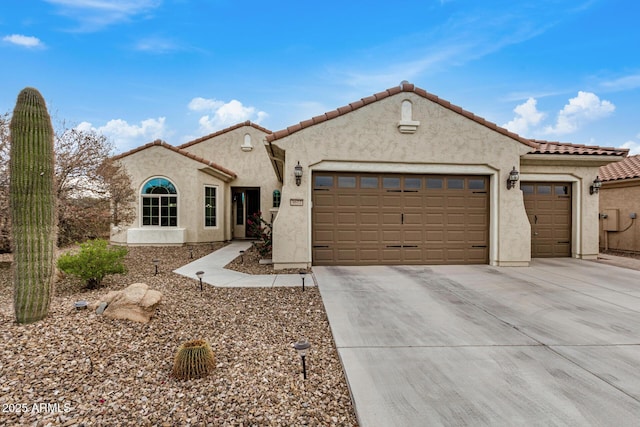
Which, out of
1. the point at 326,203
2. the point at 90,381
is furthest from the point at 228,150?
the point at 90,381

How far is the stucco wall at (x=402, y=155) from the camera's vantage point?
8.09m

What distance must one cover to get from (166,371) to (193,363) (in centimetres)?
38

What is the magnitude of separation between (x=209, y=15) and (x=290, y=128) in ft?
17.6

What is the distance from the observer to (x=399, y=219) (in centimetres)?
866

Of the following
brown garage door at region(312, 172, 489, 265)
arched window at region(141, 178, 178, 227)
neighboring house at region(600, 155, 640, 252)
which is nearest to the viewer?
brown garage door at region(312, 172, 489, 265)

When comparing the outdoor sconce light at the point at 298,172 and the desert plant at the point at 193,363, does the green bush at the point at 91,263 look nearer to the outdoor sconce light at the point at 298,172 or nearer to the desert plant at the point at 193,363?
the desert plant at the point at 193,363

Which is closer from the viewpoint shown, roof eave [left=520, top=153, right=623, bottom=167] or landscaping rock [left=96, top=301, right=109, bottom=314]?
landscaping rock [left=96, top=301, right=109, bottom=314]

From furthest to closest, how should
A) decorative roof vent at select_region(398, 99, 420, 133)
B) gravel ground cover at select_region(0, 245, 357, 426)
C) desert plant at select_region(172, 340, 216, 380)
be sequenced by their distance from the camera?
decorative roof vent at select_region(398, 99, 420, 133)
desert plant at select_region(172, 340, 216, 380)
gravel ground cover at select_region(0, 245, 357, 426)

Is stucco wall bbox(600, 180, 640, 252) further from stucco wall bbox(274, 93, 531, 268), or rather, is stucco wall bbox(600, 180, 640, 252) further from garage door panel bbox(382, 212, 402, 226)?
garage door panel bbox(382, 212, 402, 226)

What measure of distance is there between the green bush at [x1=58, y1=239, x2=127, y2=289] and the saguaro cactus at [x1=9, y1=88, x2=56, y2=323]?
1.93 m

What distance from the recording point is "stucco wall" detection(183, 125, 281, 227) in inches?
629

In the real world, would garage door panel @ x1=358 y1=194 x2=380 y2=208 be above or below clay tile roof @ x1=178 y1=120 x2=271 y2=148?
below

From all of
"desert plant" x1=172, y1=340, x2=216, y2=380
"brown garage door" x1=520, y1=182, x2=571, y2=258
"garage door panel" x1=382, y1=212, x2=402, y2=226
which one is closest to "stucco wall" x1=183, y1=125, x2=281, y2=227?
"garage door panel" x1=382, y1=212, x2=402, y2=226

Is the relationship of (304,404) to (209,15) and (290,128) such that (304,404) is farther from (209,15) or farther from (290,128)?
(209,15)
